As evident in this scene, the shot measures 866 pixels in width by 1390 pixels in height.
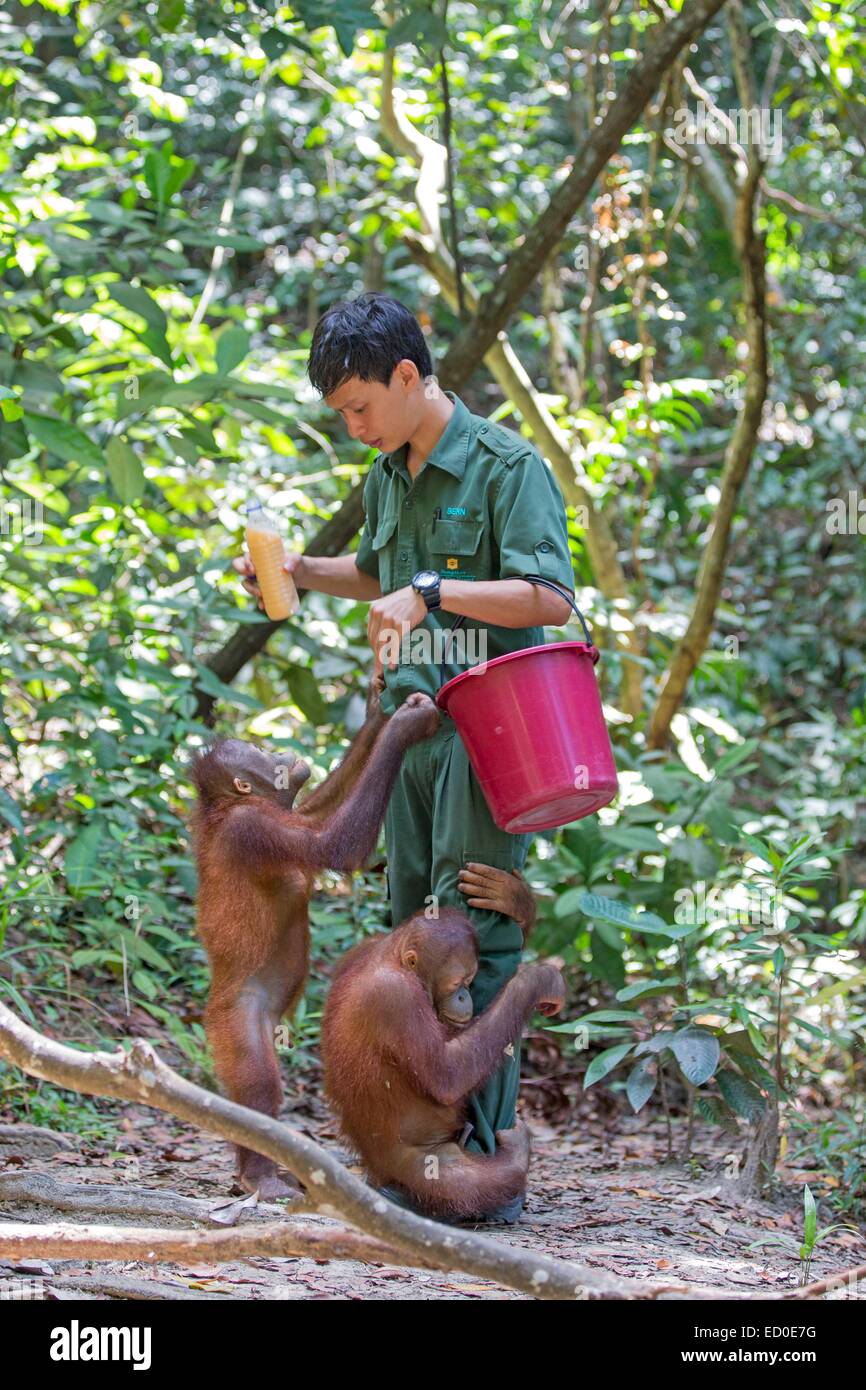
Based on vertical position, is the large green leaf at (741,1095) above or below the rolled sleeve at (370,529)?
below

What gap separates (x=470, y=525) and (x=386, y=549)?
0.33 meters

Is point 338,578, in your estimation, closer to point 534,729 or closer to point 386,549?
point 386,549

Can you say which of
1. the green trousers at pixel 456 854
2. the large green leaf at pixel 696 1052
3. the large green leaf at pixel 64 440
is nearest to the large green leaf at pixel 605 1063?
the large green leaf at pixel 696 1052

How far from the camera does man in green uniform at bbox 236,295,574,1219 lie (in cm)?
346

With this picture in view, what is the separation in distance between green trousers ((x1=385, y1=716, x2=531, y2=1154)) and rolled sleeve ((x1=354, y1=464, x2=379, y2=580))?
0.63 meters

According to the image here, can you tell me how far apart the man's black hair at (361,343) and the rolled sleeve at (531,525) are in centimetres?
41

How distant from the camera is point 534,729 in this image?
11.0 ft

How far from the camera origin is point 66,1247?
8.33 feet

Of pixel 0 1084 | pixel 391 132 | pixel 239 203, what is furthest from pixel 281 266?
pixel 0 1084

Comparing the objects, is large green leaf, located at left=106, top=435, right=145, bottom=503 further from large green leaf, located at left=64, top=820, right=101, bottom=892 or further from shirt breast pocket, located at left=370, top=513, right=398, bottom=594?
shirt breast pocket, located at left=370, top=513, right=398, bottom=594

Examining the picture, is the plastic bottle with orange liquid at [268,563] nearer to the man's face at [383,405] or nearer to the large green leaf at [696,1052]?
the man's face at [383,405]

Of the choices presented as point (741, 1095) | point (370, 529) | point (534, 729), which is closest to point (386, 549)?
point (370, 529)

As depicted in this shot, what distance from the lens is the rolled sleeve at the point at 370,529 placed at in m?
4.14

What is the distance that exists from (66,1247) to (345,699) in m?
3.81
